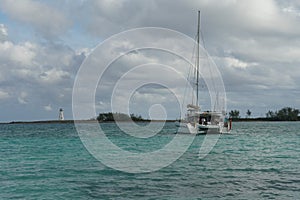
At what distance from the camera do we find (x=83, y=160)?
37469 mm

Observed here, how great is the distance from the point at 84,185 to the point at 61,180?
2.59 metres

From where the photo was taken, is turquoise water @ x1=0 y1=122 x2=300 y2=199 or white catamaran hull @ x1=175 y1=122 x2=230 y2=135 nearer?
turquoise water @ x1=0 y1=122 x2=300 y2=199

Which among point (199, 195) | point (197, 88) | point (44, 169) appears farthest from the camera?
point (197, 88)

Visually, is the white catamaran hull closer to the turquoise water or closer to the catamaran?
the catamaran

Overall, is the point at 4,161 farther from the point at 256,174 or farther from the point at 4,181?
the point at 256,174

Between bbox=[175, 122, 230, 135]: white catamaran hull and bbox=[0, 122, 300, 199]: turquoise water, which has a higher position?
bbox=[175, 122, 230, 135]: white catamaran hull

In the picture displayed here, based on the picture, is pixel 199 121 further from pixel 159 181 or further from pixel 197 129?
pixel 159 181

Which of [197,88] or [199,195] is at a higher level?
[197,88]

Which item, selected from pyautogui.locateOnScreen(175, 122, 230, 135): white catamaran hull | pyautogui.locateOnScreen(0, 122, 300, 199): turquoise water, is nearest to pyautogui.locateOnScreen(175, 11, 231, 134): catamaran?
pyautogui.locateOnScreen(175, 122, 230, 135): white catamaran hull

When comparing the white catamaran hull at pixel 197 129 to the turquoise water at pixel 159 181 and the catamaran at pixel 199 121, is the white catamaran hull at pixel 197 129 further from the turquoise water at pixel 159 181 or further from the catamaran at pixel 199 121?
the turquoise water at pixel 159 181

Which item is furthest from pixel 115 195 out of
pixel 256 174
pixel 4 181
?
pixel 256 174

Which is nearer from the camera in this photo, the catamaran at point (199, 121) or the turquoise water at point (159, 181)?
the turquoise water at point (159, 181)

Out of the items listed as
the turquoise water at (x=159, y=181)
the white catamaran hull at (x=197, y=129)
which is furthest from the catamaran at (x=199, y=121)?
the turquoise water at (x=159, y=181)

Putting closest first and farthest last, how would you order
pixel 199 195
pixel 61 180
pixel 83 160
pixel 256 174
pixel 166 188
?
pixel 199 195, pixel 166 188, pixel 61 180, pixel 256 174, pixel 83 160
